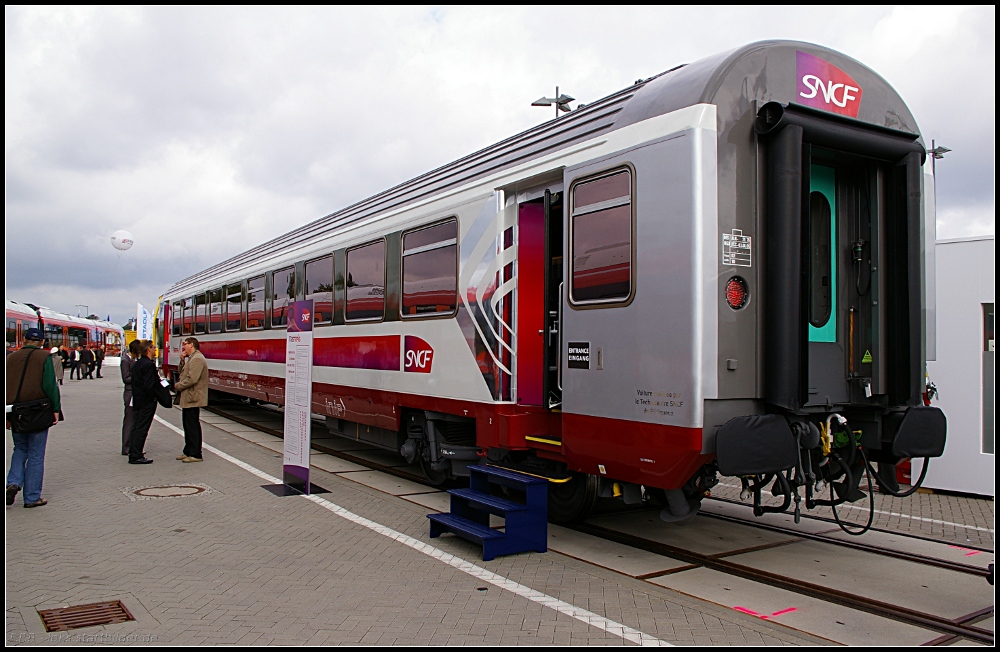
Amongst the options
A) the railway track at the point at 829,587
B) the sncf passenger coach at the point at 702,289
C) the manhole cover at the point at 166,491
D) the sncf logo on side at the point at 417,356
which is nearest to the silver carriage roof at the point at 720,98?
the sncf passenger coach at the point at 702,289

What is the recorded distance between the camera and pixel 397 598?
4.97 meters

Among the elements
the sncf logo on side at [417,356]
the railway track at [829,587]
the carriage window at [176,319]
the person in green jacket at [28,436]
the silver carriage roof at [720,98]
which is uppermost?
the silver carriage roof at [720,98]

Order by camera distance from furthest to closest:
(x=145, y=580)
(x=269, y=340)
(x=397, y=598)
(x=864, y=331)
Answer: (x=269, y=340) < (x=864, y=331) < (x=145, y=580) < (x=397, y=598)

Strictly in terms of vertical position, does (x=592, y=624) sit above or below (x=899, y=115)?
below

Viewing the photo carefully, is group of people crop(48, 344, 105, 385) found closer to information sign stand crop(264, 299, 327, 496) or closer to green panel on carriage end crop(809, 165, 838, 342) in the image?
information sign stand crop(264, 299, 327, 496)

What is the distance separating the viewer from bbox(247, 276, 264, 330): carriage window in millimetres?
14359

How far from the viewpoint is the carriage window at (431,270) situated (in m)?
7.86

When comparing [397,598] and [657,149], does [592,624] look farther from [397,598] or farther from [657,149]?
[657,149]

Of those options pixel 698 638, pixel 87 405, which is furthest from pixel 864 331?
pixel 87 405

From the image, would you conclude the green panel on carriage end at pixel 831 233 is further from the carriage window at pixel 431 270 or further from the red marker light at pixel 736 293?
the carriage window at pixel 431 270

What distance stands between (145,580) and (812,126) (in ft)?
18.9

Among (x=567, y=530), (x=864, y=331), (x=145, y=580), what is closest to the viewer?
(x=145, y=580)

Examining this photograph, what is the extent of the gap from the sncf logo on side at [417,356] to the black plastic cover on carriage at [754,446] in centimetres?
389

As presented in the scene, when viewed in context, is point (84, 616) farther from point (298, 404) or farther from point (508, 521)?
point (298, 404)
